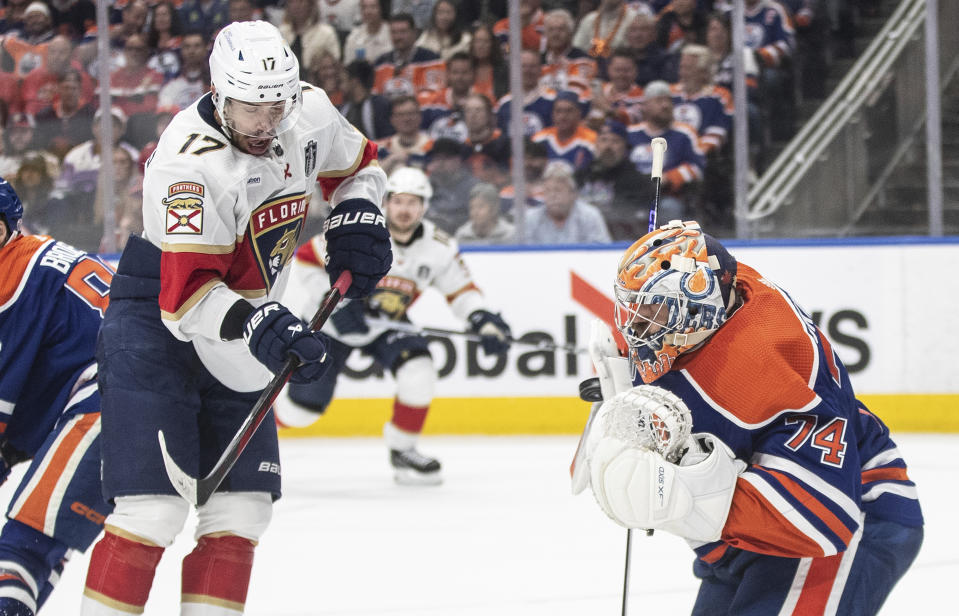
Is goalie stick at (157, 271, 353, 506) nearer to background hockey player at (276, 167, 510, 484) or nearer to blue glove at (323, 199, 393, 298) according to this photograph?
blue glove at (323, 199, 393, 298)

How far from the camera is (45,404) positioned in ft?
8.60

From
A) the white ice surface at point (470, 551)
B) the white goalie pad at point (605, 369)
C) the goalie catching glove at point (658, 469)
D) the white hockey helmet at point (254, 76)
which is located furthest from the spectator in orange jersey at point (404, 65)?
the goalie catching glove at point (658, 469)

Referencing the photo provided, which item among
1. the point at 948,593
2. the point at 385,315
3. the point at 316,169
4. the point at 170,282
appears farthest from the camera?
the point at 385,315

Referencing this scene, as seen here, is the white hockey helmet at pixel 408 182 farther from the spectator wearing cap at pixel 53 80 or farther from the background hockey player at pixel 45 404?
the background hockey player at pixel 45 404

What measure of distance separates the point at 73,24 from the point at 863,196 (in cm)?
397

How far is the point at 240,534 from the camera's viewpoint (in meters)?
2.28

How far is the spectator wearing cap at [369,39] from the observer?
6.06m

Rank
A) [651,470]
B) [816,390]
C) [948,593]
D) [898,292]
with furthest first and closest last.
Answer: [898,292]
[948,593]
[816,390]
[651,470]

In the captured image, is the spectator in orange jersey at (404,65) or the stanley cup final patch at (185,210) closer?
the stanley cup final patch at (185,210)

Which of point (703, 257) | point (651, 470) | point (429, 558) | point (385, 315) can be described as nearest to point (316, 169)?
point (703, 257)

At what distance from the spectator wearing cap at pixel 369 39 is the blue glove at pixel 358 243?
3536 mm

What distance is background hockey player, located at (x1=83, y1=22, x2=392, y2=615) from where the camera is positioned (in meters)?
2.17

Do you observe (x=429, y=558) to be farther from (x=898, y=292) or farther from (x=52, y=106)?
(x=52, y=106)

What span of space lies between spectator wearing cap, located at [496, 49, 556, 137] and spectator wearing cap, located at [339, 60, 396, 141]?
1.85 ft
